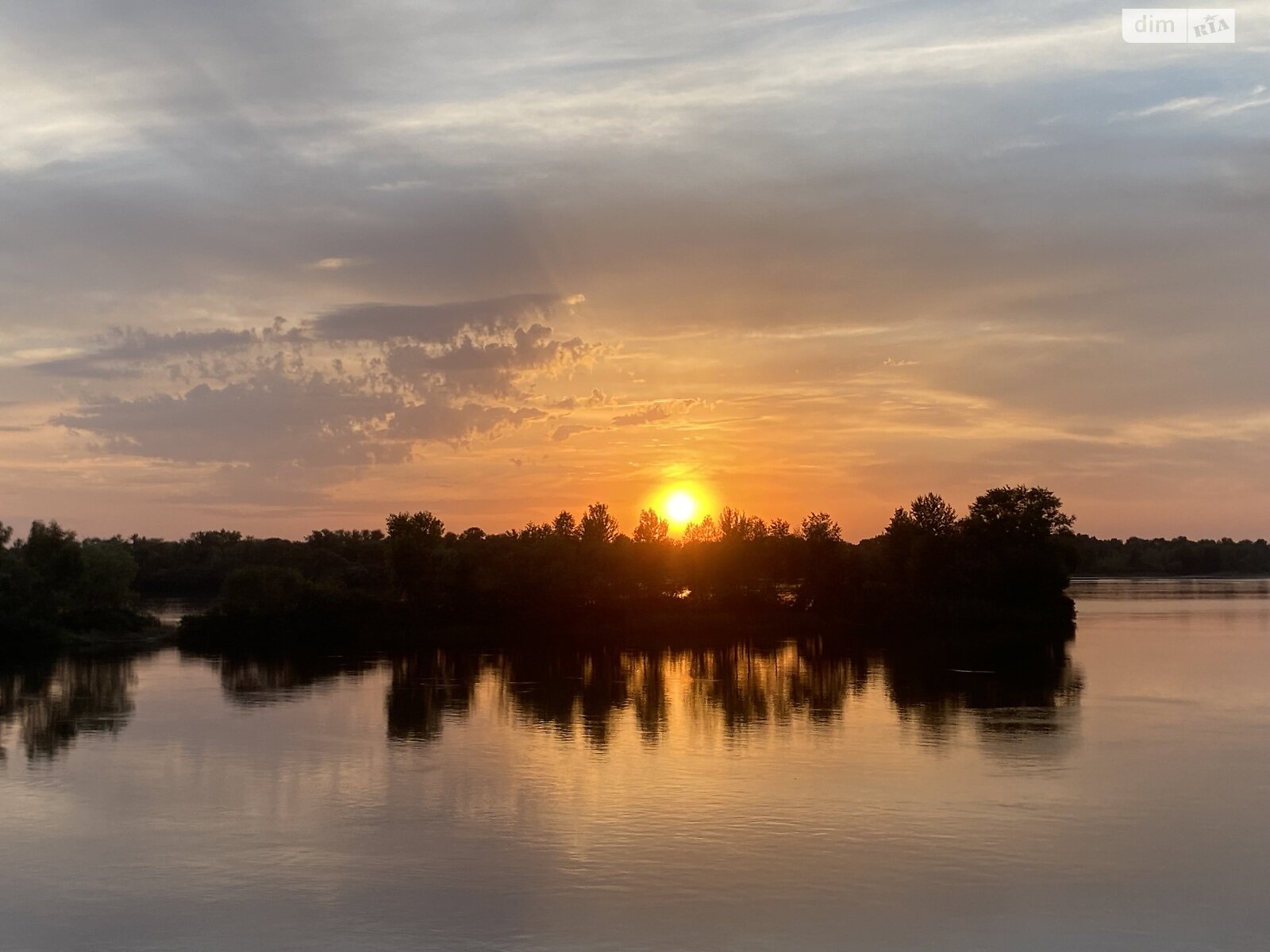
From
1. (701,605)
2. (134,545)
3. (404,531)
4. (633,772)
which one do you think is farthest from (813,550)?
(134,545)

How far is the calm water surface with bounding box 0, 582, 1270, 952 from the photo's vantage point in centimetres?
1881

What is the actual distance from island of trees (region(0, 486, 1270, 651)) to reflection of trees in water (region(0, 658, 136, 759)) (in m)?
9.53

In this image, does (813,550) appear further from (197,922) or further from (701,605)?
(197,922)

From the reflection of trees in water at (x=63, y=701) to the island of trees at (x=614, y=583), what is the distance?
9.53 meters

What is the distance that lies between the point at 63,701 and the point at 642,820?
32775 millimetres

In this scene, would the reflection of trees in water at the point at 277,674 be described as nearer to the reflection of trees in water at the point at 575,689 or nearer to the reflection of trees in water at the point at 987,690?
the reflection of trees in water at the point at 575,689

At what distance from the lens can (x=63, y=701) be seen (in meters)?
49.1

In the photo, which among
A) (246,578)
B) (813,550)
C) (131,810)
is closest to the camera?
(131,810)

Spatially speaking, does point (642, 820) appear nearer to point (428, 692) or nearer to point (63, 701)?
point (428, 692)

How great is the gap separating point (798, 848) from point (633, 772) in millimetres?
8576

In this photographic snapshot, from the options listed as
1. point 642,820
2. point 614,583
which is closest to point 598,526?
point 614,583

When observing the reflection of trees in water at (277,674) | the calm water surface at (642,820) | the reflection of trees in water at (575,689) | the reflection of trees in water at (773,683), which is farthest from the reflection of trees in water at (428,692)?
the reflection of trees in water at (773,683)

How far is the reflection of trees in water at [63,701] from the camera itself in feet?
128

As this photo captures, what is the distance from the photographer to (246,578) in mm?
81188
